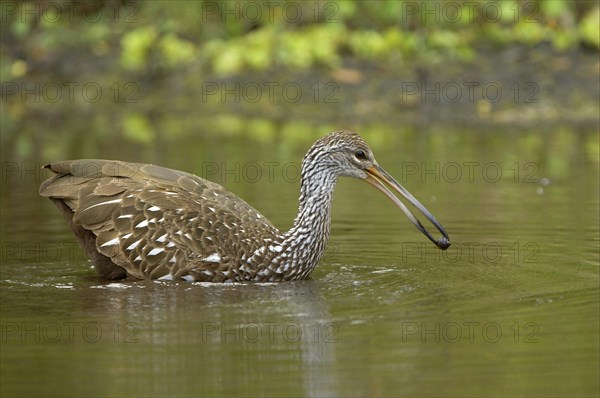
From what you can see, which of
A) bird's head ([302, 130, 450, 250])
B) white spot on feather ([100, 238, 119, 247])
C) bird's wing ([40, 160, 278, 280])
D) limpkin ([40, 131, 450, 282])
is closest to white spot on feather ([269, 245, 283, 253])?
limpkin ([40, 131, 450, 282])

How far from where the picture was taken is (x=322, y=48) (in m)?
23.2

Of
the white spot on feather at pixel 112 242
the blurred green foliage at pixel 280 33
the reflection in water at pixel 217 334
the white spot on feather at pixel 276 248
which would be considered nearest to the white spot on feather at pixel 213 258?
the reflection in water at pixel 217 334

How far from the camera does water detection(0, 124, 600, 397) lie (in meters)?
7.51

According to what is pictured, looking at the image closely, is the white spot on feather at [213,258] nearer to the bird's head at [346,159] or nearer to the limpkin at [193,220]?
the limpkin at [193,220]

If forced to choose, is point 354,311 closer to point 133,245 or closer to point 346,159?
point 346,159

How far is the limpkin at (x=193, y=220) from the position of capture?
10.4 metres

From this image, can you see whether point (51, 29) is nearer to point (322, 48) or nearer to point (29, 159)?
point (322, 48)

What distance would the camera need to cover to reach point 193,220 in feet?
34.2

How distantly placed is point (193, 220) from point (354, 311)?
6.04ft

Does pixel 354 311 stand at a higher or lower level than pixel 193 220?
lower

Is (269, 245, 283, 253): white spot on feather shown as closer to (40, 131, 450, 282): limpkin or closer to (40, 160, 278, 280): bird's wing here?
(40, 131, 450, 282): limpkin

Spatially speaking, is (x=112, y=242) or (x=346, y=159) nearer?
(x=112, y=242)

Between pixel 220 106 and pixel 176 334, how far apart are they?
50.1 feet

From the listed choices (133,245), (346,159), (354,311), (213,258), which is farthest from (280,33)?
(354,311)
